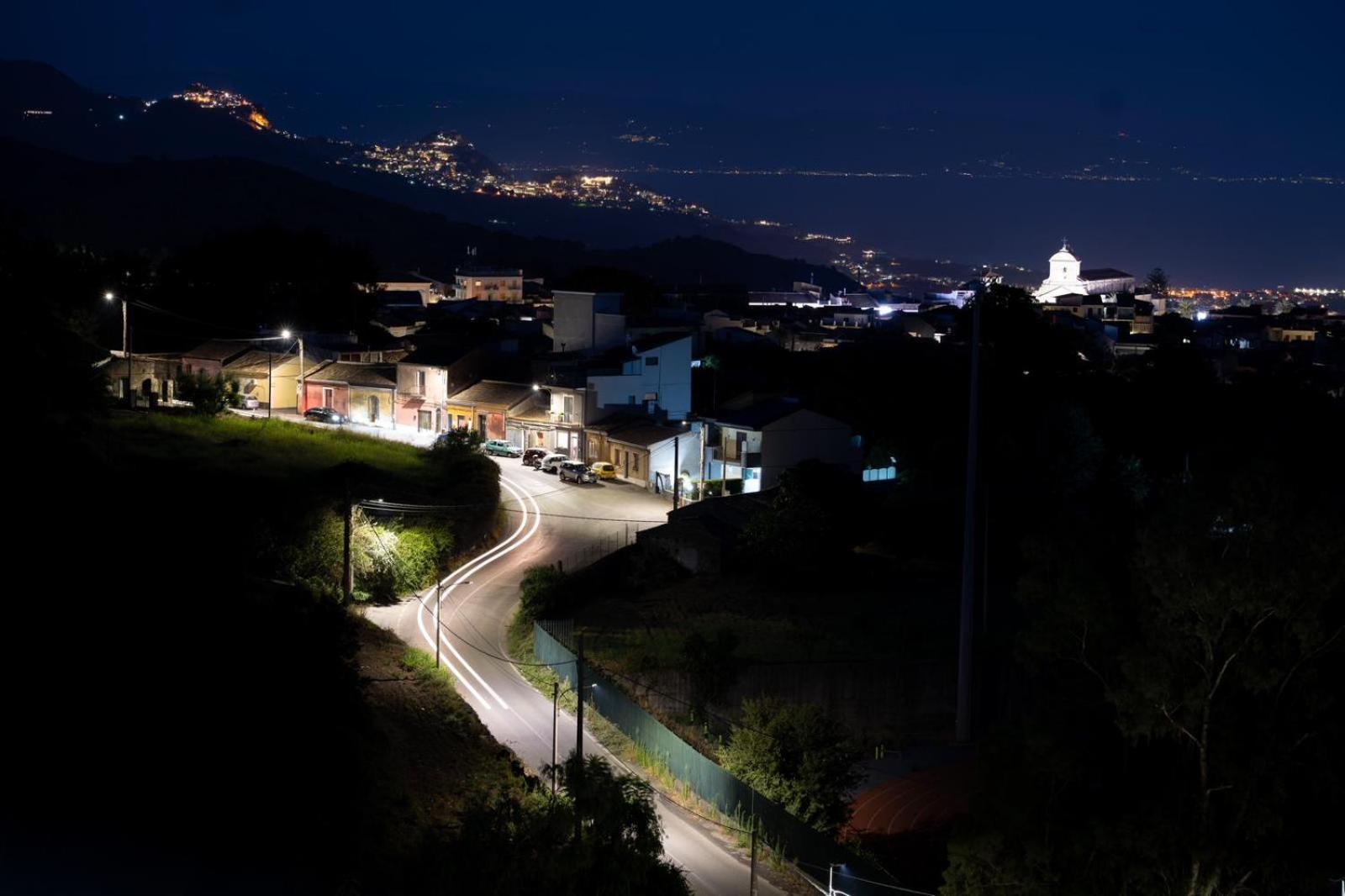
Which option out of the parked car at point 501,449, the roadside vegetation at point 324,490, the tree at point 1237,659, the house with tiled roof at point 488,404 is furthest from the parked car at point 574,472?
the tree at point 1237,659

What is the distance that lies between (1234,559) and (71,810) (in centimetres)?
806

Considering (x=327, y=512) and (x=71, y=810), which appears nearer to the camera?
(x=71, y=810)

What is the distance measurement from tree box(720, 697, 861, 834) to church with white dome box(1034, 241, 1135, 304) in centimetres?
6247

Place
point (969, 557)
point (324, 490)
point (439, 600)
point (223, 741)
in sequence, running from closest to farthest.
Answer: point (223, 741) < point (969, 557) < point (439, 600) < point (324, 490)

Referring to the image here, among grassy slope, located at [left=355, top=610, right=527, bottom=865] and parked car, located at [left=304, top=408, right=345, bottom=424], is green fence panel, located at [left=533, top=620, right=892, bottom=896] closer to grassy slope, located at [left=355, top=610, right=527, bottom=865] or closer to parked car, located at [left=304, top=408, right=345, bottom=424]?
grassy slope, located at [left=355, top=610, right=527, bottom=865]

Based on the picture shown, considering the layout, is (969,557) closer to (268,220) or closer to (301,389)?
(301,389)

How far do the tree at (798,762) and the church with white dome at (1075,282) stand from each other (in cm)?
6247

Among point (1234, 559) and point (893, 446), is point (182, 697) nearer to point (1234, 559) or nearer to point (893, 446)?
point (1234, 559)

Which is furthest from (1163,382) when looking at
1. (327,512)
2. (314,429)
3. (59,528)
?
(59,528)

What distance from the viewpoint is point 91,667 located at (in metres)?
10.7

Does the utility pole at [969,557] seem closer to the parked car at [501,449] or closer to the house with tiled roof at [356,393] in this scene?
the parked car at [501,449]

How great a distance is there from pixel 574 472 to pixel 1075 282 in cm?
5896

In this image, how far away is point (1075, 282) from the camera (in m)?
77.2

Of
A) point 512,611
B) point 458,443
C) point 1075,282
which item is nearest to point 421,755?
point 512,611
